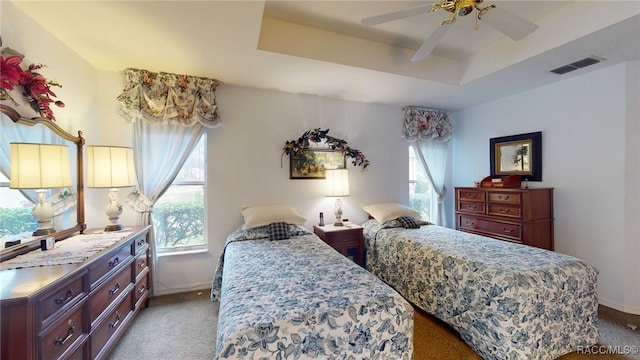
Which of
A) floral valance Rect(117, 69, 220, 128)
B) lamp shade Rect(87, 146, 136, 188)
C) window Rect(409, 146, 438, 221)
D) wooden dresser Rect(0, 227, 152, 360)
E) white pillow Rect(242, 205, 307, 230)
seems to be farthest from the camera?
window Rect(409, 146, 438, 221)

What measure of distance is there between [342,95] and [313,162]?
3.27 ft

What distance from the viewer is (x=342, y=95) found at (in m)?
3.41

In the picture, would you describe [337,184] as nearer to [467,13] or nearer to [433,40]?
[433,40]

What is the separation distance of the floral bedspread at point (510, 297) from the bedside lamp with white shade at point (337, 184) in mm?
1201

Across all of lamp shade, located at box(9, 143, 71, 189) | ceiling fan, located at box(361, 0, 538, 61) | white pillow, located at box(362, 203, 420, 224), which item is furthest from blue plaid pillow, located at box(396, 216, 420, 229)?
lamp shade, located at box(9, 143, 71, 189)

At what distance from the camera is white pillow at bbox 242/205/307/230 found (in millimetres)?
2746

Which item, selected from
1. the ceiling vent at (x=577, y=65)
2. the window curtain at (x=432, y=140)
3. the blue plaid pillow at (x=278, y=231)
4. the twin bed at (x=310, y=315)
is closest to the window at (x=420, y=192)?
the window curtain at (x=432, y=140)

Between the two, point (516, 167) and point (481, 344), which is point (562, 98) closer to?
point (516, 167)

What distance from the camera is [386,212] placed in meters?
3.29

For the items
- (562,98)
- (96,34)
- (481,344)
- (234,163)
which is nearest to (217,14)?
(96,34)

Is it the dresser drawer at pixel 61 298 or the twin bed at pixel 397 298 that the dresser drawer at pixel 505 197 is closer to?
the twin bed at pixel 397 298

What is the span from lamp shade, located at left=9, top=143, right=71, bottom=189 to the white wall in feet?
15.9

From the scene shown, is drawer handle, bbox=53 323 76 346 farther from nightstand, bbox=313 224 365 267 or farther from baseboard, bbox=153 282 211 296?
nightstand, bbox=313 224 365 267

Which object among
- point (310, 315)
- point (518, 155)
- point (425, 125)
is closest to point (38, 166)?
point (310, 315)
